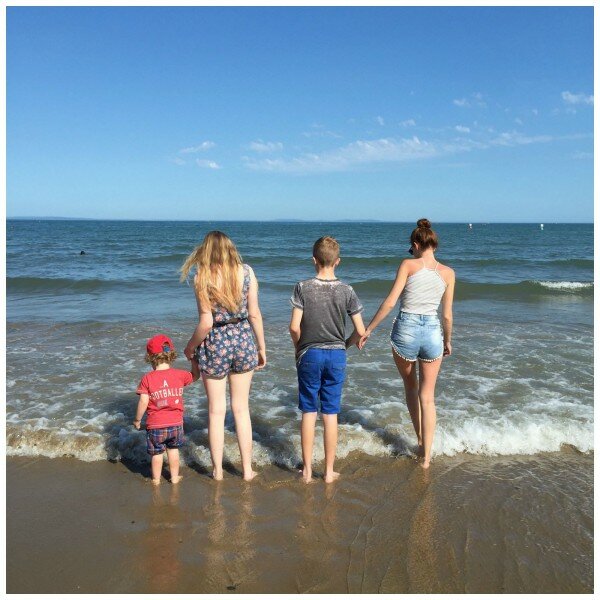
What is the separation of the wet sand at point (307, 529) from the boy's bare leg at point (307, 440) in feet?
0.34

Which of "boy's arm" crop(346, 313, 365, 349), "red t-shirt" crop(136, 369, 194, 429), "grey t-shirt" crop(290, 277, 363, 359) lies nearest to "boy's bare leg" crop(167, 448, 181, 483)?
"red t-shirt" crop(136, 369, 194, 429)

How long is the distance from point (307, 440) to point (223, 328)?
1170 millimetres

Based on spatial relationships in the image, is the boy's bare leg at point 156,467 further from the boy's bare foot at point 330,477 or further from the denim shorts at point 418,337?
the denim shorts at point 418,337

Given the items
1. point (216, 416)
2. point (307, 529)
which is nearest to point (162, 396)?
point (216, 416)

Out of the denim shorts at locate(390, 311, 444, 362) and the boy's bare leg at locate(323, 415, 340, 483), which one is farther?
the denim shorts at locate(390, 311, 444, 362)

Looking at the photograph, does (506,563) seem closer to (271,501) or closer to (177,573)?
(271,501)

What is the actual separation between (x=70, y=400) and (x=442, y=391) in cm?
463

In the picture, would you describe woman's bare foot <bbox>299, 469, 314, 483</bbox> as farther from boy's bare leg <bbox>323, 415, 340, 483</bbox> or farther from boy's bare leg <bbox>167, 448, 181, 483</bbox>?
boy's bare leg <bbox>167, 448, 181, 483</bbox>

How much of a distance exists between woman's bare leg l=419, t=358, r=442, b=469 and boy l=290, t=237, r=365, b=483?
78cm

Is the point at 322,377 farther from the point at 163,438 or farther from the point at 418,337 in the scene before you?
the point at 163,438

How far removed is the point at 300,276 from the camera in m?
20.5

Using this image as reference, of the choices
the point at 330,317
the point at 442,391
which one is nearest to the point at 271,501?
the point at 330,317

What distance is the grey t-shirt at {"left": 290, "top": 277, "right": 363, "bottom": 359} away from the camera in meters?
3.71

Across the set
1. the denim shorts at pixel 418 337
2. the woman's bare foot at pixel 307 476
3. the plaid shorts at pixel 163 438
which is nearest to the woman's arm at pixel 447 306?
the denim shorts at pixel 418 337
